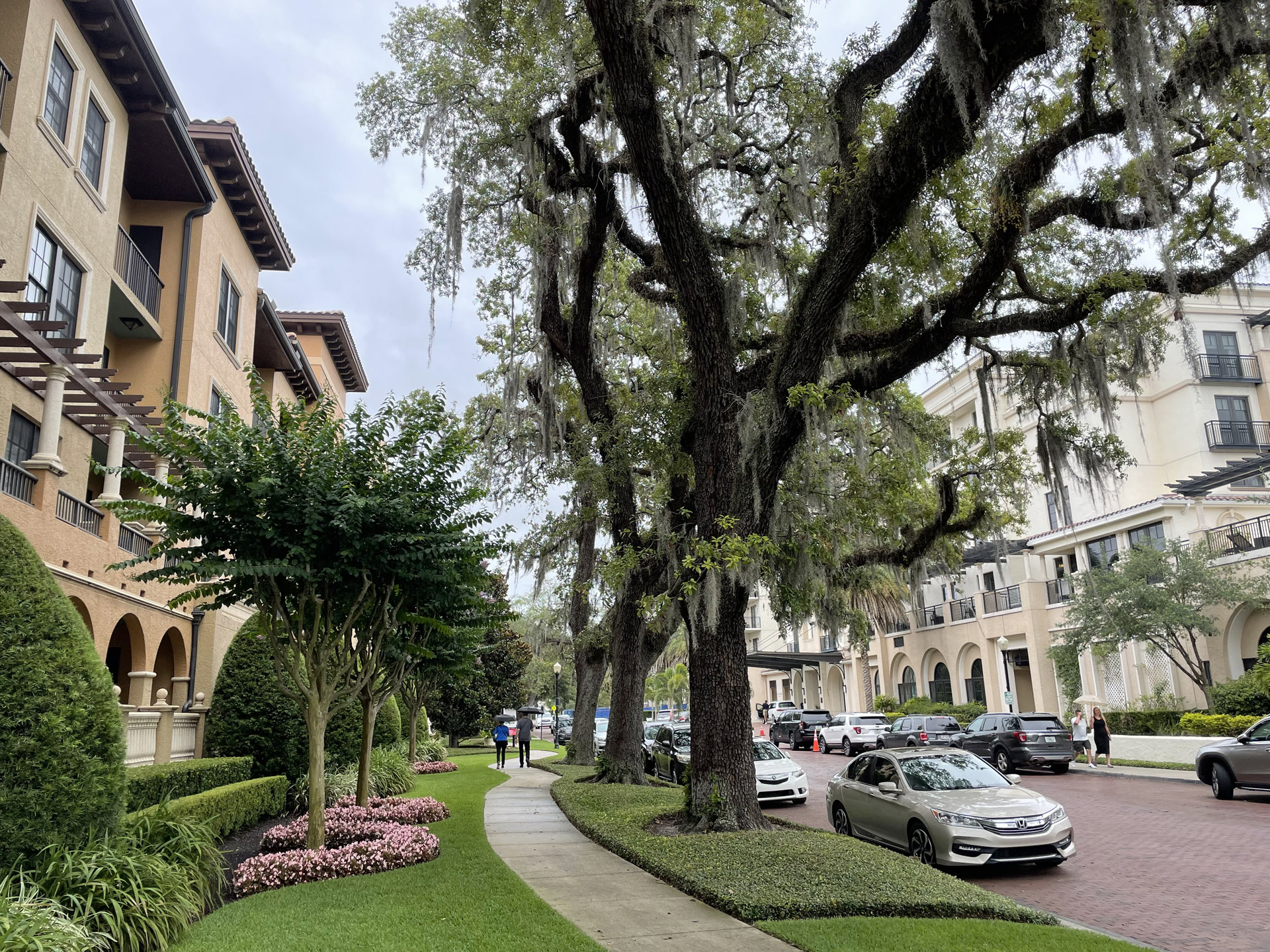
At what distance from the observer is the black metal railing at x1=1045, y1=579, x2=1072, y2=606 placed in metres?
37.0

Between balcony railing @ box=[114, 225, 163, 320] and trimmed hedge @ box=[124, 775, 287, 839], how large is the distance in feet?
34.1

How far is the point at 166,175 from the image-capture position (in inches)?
773

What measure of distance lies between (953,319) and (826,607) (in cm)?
768

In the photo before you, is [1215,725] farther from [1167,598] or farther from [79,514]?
[79,514]

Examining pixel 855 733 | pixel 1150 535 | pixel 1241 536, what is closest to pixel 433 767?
pixel 855 733

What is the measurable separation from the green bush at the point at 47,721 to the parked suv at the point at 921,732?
26.7m

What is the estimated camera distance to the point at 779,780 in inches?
746

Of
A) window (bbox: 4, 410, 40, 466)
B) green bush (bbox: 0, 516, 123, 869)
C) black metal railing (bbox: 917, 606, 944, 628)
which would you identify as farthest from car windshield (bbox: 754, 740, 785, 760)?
black metal railing (bbox: 917, 606, 944, 628)

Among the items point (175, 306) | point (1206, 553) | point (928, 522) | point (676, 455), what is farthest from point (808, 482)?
point (1206, 553)

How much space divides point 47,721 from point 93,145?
13.8m

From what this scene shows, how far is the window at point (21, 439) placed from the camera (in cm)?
1419

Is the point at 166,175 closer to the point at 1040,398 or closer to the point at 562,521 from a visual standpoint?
the point at 562,521

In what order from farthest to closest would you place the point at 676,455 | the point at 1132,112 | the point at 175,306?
the point at 175,306
the point at 676,455
the point at 1132,112

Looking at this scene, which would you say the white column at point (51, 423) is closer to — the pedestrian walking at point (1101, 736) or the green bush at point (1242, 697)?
the pedestrian walking at point (1101, 736)
